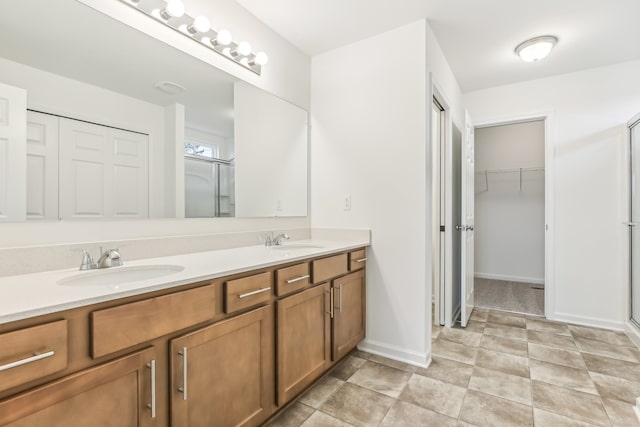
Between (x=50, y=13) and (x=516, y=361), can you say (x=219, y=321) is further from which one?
(x=516, y=361)

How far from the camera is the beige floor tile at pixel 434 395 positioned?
1.68 meters

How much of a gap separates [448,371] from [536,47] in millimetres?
2419

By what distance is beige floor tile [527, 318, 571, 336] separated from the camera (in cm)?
274

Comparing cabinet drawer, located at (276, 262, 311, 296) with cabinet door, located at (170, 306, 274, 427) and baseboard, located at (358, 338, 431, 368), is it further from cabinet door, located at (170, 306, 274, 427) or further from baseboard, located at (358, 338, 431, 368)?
baseboard, located at (358, 338, 431, 368)

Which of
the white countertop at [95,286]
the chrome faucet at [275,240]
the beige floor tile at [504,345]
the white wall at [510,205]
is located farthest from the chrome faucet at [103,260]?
the white wall at [510,205]

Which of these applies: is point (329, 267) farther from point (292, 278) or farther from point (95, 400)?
point (95, 400)

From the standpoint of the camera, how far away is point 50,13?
1.28m

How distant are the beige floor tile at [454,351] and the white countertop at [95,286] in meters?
1.36

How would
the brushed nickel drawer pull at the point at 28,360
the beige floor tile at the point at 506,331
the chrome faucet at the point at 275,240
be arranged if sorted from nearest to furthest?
the brushed nickel drawer pull at the point at 28,360, the chrome faucet at the point at 275,240, the beige floor tile at the point at 506,331

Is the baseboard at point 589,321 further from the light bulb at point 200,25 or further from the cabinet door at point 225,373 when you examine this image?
the light bulb at point 200,25

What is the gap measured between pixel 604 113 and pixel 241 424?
366 centimetres

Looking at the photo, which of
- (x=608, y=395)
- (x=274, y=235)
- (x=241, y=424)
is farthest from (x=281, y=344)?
(x=608, y=395)

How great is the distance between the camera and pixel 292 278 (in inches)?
63.8

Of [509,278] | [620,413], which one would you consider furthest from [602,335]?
[509,278]
